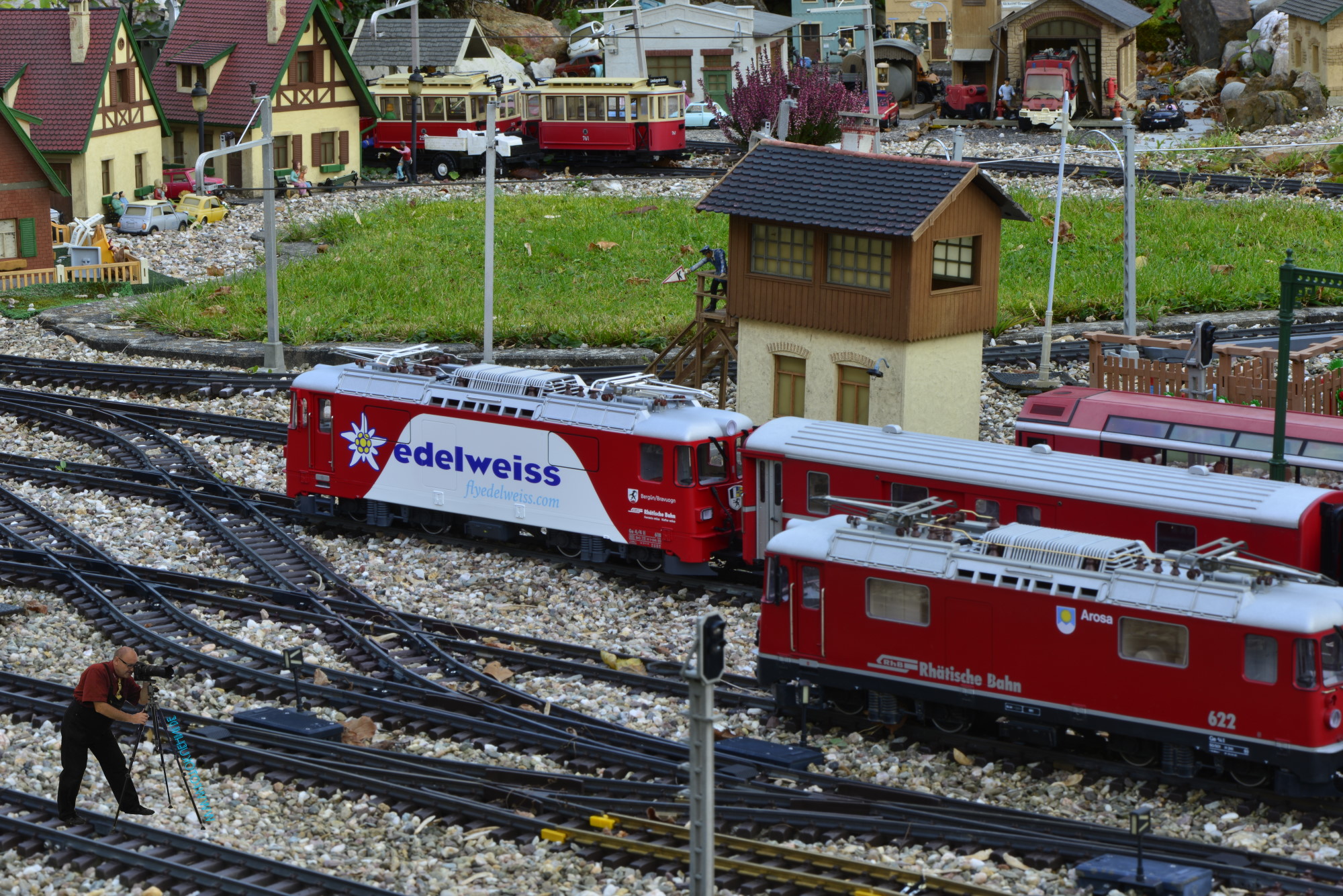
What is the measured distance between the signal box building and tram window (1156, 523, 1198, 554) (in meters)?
6.99

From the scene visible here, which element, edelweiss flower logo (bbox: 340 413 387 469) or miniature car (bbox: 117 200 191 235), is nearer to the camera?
edelweiss flower logo (bbox: 340 413 387 469)

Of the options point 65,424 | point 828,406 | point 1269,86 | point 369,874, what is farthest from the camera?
point 1269,86

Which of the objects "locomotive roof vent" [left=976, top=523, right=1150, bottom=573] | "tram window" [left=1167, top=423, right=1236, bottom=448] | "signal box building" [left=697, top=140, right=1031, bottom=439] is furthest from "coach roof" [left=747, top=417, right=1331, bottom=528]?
"signal box building" [left=697, top=140, right=1031, bottom=439]

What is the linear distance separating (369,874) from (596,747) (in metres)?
3.50

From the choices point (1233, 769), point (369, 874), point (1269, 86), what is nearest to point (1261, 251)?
point (1269, 86)

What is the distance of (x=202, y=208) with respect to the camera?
54594 mm

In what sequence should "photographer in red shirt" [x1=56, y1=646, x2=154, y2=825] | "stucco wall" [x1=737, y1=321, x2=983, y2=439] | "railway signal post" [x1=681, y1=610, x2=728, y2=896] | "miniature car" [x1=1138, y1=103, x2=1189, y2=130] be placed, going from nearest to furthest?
"railway signal post" [x1=681, y1=610, x2=728, y2=896] → "photographer in red shirt" [x1=56, y1=646, x2=154, y2=825] → "stucco wall" [x1=737, y1=321, x2=983, y2=439] → "miniature car" [x1=1138, y1=103, x2=1189, y2=130]

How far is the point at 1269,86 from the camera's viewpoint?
203 feet

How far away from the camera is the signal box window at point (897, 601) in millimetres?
18734

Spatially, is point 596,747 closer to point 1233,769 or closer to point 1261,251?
point 1233,769

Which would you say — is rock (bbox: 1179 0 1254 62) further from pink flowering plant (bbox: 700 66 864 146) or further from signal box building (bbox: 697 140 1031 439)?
signal box building (bbox: 697 140 1031 439)

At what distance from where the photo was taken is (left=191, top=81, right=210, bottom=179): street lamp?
54.5 meters

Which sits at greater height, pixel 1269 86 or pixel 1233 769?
pixel 1269 86

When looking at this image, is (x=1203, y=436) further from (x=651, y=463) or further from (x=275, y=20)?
(x=275, y=20)
